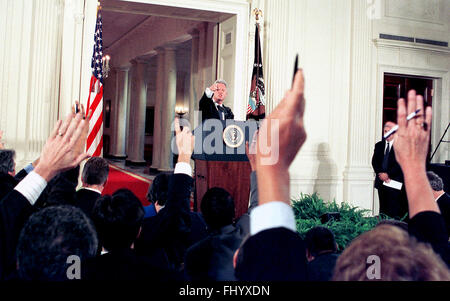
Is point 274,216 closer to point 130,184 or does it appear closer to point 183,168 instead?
point 183,168

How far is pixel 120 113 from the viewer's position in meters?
17.4

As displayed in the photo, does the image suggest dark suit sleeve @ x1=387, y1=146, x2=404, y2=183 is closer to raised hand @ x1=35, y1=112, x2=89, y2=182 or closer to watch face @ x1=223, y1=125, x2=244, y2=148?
watch face @ x1=223, y1=125, x2=244, y2=148

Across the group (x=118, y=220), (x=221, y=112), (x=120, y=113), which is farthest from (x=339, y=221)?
(x=120, y=113)

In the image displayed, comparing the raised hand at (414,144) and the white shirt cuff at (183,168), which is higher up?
the raised hand at (414,144)

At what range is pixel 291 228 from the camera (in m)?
0.80

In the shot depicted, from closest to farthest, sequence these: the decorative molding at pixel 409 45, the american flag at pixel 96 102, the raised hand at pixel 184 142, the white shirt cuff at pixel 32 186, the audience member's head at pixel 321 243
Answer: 1. the white shirt cuff at pixel 32 186
2. the raised hand at pixel 184 142
3. the audience member's head at pixel 321 243
4. the american flag at pixel 96 102
5. the decorative molding at pixel 409 45

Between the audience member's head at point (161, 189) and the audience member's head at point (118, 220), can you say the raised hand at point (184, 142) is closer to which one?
the audience member's head at point (118, 220)

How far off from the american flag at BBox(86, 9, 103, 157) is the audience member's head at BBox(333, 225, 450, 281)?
4.71m

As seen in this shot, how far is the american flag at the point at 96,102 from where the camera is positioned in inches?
208

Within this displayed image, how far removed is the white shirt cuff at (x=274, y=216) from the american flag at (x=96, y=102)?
15.3ft

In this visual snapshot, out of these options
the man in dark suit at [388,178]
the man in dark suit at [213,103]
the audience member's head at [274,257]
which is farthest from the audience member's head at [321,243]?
the man in dark suit at [388,178]

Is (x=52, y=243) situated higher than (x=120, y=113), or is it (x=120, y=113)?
(x=120, y=113)

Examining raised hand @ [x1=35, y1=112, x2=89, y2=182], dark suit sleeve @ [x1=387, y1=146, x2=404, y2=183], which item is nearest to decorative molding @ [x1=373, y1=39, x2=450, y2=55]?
dark suit sleeve @ [x1=387, y1=146, x2=404, y2=183]

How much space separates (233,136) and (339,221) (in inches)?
57.0
